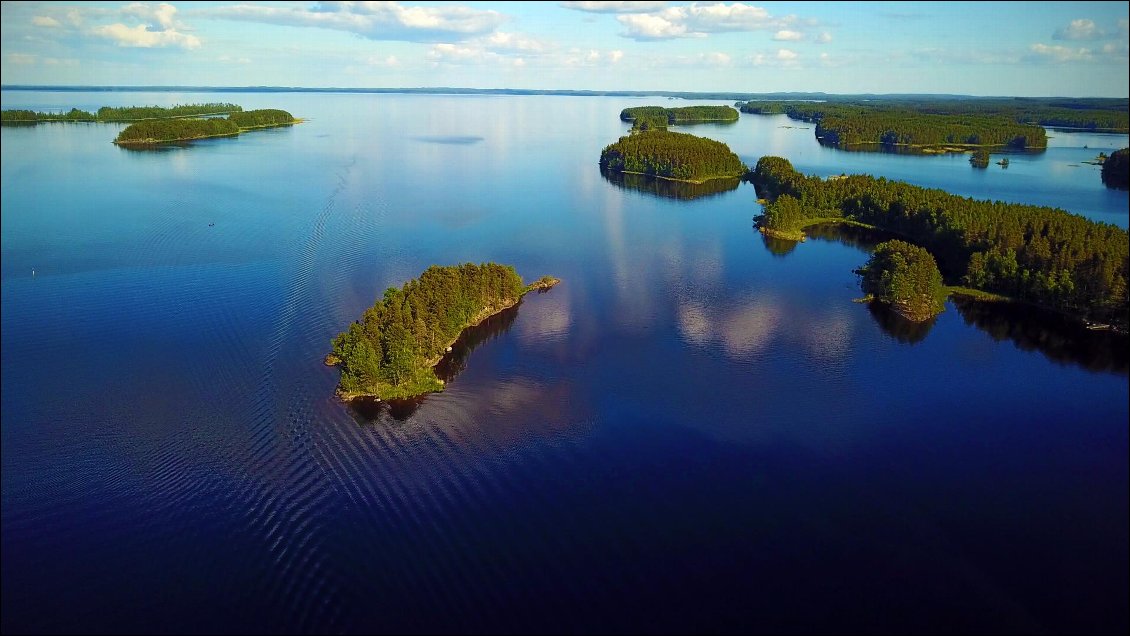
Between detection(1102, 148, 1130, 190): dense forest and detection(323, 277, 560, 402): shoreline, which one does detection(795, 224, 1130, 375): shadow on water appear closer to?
detection(1102, 148, 1130, 190): dense forest

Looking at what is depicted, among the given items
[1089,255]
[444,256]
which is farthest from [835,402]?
[444,256]

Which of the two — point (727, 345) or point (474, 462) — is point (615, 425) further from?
point (727, 345)

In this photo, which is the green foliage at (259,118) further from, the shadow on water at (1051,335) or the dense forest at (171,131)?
the shadow on water at (1051,335)

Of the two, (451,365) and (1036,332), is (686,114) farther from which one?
(451,365)

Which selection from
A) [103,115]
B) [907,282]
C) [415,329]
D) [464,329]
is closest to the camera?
[415,329]

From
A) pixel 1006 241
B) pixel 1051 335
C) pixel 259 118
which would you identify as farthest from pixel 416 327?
pixel 259 118

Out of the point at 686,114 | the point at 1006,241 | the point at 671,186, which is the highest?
the point at 686,114

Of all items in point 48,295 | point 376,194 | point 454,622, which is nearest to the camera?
point 454,622
